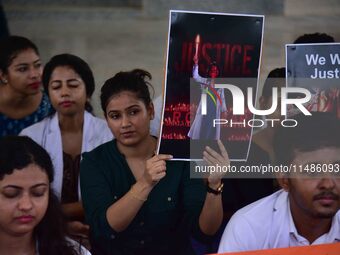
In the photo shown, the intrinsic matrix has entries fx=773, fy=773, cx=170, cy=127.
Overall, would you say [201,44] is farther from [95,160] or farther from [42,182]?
[42,182]

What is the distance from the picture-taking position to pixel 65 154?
3264 millimetres

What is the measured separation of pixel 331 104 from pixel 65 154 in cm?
122

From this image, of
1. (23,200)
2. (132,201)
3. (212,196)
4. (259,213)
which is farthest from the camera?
(259,213)

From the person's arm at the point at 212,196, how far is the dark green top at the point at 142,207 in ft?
0.09

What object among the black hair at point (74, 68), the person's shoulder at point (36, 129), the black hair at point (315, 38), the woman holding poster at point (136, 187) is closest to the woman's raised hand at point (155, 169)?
the woman holding poster at point (136, 187)

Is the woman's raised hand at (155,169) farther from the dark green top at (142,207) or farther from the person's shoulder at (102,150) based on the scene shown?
the person's shoulder at (102,150)

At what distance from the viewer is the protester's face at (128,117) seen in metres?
3.23

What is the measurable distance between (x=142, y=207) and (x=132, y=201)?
77 millimetres

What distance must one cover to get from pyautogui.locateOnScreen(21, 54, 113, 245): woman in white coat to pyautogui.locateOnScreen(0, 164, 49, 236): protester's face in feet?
0.75

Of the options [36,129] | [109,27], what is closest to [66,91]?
[36,129]

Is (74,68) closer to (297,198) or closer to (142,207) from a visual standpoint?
(142,207)

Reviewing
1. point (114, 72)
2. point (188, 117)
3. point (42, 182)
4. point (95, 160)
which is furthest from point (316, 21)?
point (42, 182)

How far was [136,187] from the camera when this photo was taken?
322 cm

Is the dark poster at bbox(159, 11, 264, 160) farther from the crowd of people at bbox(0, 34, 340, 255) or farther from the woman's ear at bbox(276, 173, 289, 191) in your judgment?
the woman's ear at bbox(276, 173, 289, 191)
